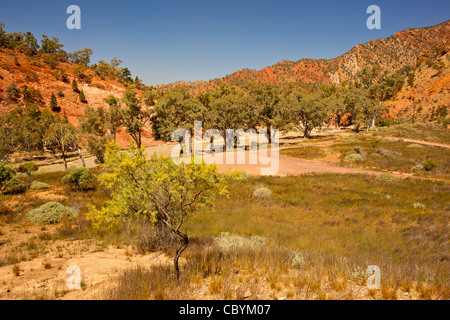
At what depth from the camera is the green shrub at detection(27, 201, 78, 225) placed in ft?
39.5

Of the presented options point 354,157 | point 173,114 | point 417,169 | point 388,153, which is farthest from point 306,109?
point 173,114

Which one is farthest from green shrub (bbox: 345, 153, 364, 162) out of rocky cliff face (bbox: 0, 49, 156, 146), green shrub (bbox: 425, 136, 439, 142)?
rocky cliff face (bbox: 0, 49, 156, 146)

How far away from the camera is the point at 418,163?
85.5ft

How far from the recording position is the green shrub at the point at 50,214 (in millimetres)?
12047

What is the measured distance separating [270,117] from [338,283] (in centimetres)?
4607

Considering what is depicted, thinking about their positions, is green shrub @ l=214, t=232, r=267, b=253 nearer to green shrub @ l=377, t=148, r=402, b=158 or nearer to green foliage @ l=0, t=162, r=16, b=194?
green foliage @ l=0, t=162, r=16, b=194

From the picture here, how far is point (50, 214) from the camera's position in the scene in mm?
12367

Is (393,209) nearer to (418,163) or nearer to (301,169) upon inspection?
(301,169)

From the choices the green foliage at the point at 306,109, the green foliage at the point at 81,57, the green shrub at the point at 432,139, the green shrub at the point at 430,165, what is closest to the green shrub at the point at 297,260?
the green shrub at the point at 430,165

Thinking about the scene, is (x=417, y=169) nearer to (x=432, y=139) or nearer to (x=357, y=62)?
(x=432, y=139)

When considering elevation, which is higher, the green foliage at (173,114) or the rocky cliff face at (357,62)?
the rocky cliff face at (357,62)

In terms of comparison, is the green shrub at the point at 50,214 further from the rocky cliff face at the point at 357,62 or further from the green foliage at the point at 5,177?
the rocky cliff face at the point at 357,62

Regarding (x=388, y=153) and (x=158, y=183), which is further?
(x=388, y=153)

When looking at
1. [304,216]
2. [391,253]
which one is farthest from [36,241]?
[391,253]
